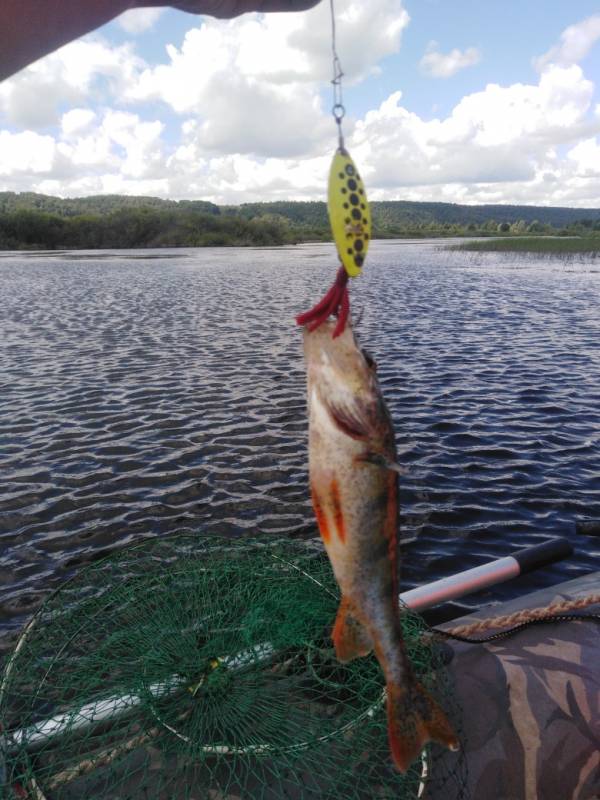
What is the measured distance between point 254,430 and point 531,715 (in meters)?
11.7

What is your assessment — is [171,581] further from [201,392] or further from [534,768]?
[201,392]

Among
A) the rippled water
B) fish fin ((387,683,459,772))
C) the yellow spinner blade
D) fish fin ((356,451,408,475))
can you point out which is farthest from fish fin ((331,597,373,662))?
the rippled water

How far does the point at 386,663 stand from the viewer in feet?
10.4

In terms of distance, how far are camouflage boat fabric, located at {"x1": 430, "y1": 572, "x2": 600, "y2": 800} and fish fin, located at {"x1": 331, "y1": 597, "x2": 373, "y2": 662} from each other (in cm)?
148

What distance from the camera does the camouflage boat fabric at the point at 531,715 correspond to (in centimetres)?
417

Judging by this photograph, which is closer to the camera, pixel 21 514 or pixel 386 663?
pixel 386 663

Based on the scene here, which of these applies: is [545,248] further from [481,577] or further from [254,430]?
[481,577]

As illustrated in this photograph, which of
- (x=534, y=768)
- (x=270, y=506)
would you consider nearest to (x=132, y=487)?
(x=270, y=506)

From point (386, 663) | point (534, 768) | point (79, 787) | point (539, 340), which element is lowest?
point (539, 340)

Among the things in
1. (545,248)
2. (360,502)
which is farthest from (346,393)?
(545,248)

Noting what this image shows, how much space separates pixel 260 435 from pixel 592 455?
8.05 meters

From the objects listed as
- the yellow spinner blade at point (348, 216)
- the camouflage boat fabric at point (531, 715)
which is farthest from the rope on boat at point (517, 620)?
→ the yellow spinner blade at point (348, 216)

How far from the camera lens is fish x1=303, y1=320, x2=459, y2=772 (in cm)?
281

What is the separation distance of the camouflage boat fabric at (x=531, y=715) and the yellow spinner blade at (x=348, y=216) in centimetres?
347
